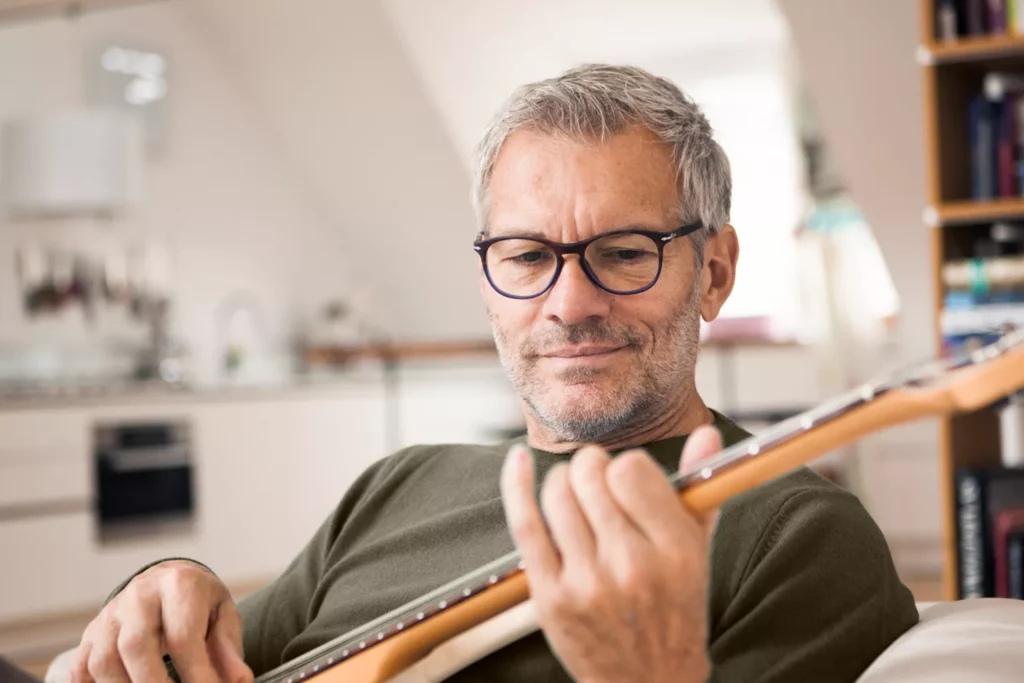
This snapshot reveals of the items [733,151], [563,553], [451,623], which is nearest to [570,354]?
[451,623]

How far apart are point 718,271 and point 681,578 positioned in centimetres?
67

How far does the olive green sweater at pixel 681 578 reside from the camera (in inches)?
37.0

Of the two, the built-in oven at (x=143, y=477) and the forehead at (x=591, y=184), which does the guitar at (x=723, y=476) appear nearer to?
the forehead at (x=591, y=184)

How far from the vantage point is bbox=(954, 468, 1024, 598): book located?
302 centimetres

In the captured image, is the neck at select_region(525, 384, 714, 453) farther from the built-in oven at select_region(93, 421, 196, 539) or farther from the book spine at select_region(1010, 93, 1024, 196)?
the built-in oven at select_region(93, 421, 196, 539)

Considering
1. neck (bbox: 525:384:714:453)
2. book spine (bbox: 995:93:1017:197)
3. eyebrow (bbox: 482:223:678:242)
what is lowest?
neck (bbox: 525:384:714:453)

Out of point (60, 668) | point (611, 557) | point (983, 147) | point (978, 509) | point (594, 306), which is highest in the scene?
point (983, 147)

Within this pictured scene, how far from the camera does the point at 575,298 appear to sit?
111 centimetres

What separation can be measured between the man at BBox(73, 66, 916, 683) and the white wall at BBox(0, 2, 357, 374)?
4288 mm

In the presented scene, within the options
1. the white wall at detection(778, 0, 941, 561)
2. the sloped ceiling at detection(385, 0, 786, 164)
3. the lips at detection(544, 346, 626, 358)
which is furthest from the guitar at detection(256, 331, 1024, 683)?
the sloped ceiling at detection(385, 0, 786, 164)

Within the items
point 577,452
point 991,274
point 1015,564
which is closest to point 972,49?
point 991,274

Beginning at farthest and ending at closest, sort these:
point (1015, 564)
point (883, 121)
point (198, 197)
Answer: point (198, 197), point (883, 121), point (1015, 564)

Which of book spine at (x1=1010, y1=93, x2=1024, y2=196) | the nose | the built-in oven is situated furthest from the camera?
the built-in oven

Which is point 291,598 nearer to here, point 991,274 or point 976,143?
point 991,274
